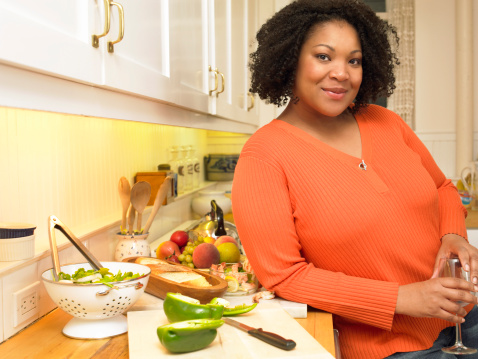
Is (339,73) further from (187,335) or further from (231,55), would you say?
(231,55)

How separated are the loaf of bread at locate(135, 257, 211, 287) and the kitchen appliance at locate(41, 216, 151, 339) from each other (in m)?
0.13

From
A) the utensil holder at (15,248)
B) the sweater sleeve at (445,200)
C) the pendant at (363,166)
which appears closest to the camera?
the utensil holder at (15,248)

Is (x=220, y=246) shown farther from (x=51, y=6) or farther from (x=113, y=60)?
(x=51, y=6)

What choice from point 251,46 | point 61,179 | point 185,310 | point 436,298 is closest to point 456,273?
point 436,298

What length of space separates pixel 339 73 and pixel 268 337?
697 millimetres

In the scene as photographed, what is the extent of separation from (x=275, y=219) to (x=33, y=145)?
597 millimetres

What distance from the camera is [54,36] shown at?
31.5 inches

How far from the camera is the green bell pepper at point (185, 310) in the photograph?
37.9 inches

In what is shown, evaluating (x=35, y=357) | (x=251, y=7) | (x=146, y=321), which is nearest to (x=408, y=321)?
(x=146, y=321)

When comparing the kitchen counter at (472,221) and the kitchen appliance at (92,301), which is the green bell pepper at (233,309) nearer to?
the kitchen appliance at (92,301)

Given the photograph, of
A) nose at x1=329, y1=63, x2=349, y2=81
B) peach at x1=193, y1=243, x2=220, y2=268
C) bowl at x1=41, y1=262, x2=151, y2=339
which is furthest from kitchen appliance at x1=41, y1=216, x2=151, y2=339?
nose at x1=329, y1=63, x2=349, y2=81

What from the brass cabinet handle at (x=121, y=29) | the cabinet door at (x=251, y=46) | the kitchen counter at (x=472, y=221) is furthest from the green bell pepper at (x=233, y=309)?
the kitchen counter at (x=472, y=221)

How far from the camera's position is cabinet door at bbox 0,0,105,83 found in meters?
0.70

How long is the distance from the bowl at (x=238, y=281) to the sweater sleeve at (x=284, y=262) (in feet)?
0.18
